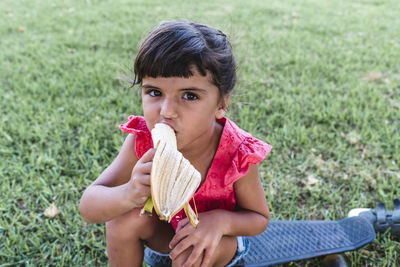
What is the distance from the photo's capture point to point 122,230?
4.60ft

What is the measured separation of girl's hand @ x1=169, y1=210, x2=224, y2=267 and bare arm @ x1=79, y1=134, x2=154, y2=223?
0.68 ft

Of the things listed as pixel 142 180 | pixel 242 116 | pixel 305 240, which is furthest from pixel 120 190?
pixel 242 116

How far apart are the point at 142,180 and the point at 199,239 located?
343 mm

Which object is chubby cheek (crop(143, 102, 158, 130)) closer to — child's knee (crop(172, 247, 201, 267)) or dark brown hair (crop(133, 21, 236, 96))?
dark brown hair (crop(133, 21, 236, 96))

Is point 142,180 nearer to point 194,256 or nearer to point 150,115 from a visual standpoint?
point 150,115

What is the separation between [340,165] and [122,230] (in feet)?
5.53

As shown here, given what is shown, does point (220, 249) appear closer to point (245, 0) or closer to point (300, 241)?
point (300, 241)

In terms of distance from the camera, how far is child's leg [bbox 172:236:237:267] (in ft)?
4.46

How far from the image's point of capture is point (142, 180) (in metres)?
1.18

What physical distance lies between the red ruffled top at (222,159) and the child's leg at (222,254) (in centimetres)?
17

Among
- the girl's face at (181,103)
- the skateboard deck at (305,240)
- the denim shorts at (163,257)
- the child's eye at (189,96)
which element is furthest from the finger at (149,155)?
the skateboard deck at (305,240)

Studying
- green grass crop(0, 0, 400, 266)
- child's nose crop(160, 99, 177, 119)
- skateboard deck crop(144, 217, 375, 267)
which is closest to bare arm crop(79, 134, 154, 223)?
child's nose crop(160, 99, 177, 119)

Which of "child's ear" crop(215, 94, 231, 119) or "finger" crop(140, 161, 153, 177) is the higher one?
"child's ear" crop(215, 94, 231, 119)

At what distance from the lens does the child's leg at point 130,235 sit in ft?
4.60
